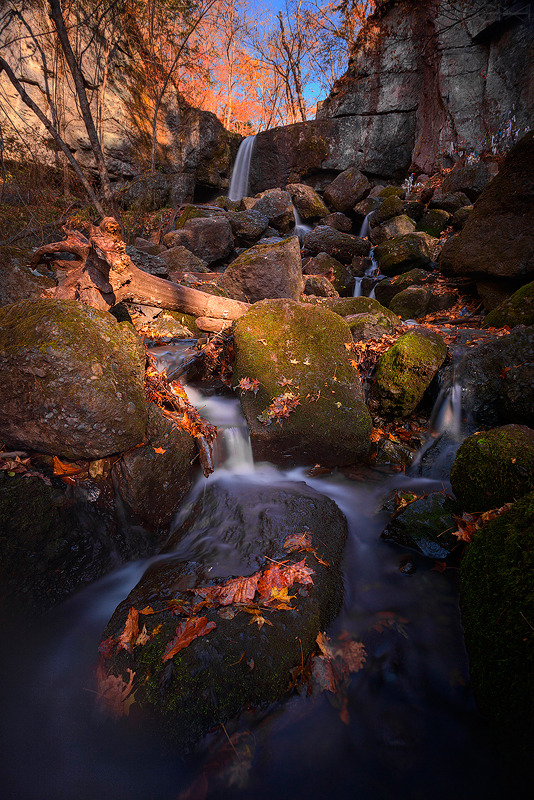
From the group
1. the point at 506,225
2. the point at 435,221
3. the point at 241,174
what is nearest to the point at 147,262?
the point at 506,225

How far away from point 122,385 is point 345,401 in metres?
2.48

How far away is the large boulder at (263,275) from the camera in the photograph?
21.2 feet

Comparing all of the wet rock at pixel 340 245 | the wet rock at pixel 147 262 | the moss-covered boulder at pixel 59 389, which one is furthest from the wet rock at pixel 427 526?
the wet rock at pixel 340 245

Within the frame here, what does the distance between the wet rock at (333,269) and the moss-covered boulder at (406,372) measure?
5919mm

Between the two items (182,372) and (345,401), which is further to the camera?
(182,372)

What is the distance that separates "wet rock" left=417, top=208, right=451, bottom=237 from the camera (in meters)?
10.8

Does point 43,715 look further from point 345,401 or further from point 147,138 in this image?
point 147,138

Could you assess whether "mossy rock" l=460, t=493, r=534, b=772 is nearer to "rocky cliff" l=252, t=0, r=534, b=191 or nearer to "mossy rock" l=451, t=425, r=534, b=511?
"mossy rock" l=451, t=425, r=534, b=511

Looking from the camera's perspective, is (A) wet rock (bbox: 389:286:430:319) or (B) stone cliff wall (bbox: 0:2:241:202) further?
(B) stone cliff wall (bbox: 0:2:241:202)

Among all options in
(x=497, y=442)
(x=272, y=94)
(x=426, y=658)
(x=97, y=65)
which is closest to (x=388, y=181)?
(x=97, y=65)

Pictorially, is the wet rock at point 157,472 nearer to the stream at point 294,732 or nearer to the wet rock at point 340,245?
the stream at point 294,732

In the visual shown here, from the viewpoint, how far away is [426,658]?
2.16 m

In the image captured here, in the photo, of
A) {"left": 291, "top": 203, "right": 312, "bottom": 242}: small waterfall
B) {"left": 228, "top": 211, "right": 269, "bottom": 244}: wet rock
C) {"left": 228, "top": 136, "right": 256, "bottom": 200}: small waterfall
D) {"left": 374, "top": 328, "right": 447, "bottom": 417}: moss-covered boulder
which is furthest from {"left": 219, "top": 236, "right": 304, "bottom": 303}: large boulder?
{"left": 228, "top": 136, "right": 256, "bottom": 200}: small waterfall

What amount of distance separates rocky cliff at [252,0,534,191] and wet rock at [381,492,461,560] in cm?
1803
